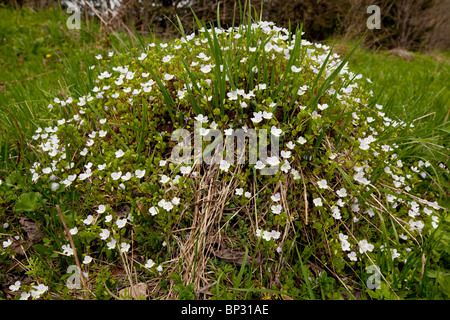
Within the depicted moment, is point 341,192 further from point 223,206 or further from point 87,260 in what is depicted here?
point 87,260

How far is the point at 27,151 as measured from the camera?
2.29 m

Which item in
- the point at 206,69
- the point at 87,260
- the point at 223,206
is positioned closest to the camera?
the point at 87,260

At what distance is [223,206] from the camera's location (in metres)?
1.77

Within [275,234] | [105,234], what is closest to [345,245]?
[275,234]

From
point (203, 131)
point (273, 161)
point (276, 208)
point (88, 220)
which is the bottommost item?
point (88, 220)

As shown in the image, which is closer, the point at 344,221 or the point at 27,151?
the point at 344,221

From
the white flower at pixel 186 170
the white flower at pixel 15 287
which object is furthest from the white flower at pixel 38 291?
the white flower at pixel 186 170

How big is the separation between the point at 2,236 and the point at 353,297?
205cm

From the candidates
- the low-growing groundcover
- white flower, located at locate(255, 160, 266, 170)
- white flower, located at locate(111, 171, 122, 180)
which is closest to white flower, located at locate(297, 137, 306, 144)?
the low-growing groundcover

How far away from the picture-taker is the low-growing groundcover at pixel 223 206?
1.65 meters

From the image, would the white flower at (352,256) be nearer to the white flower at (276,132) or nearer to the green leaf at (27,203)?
the white flower at (276,132)
